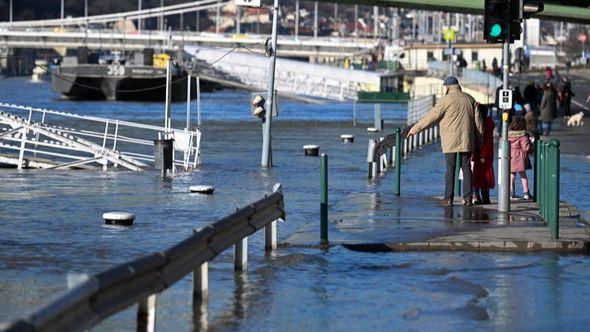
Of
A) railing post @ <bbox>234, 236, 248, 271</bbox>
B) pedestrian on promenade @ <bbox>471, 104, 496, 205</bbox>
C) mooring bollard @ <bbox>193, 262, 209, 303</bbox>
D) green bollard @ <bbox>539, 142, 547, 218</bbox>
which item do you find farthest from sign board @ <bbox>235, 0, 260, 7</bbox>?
mooring bollard @ <bbox>193, 262, 209, 303</bbox>

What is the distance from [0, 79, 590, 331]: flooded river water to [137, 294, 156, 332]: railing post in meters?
0.92

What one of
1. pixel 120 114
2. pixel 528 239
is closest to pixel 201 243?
pixel 528 239

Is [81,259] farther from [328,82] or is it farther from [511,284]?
[328,82]

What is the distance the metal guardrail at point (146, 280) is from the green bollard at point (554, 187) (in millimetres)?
3317

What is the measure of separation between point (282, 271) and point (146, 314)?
13.9 ft

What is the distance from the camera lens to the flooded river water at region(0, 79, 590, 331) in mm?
12297

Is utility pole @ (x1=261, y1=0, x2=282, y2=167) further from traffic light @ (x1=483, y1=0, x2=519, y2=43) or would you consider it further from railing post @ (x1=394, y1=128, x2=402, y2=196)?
traffic light @ (x1=483, y1=0, x2=519, y2=43)

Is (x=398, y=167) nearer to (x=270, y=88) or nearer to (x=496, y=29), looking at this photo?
(x=496, y=29)

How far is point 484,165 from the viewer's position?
2169 centimetres

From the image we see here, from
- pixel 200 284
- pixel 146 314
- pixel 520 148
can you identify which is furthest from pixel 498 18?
pixel 146 314

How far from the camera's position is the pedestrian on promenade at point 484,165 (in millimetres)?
21641

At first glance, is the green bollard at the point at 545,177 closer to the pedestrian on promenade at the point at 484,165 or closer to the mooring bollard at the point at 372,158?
the pedestrian on promenade at the point at 484,165

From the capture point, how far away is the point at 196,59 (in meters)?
118

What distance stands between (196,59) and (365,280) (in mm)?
104632
